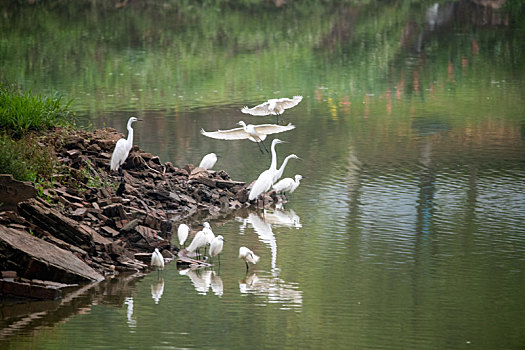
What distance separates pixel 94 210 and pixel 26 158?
5.09ft

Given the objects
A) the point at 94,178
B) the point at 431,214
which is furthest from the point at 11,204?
the point at 431,214

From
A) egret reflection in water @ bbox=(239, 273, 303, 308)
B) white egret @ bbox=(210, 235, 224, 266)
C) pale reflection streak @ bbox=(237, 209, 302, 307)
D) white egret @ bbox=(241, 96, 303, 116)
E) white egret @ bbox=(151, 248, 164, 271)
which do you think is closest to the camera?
egret reflection in water @ bbox=(239, 273, 303, 308)

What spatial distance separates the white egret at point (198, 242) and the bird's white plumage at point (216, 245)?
0.53ft

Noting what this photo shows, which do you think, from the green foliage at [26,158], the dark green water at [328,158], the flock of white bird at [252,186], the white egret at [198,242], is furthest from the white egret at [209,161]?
the white egret at [198,242]

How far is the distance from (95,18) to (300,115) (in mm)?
21490

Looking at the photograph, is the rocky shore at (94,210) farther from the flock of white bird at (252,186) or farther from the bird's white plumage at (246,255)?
the bird's white plumage at (246,255)

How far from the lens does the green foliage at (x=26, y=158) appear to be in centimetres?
1275

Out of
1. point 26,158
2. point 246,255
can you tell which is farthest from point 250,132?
point 246,255

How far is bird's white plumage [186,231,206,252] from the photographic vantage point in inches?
469

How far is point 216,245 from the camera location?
11.7 m

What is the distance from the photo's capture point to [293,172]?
57.8 ft

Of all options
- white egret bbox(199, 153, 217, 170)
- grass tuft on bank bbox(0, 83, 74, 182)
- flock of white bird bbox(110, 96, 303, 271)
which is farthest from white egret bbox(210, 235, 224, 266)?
white egret bbox(199, 153, 217, 170)

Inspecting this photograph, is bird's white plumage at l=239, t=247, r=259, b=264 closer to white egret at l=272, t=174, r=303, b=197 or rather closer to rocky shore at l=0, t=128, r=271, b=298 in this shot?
rocky shore at l=0, t=128, r=271, b=298

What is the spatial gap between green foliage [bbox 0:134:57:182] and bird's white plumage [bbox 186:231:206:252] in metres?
2.37
